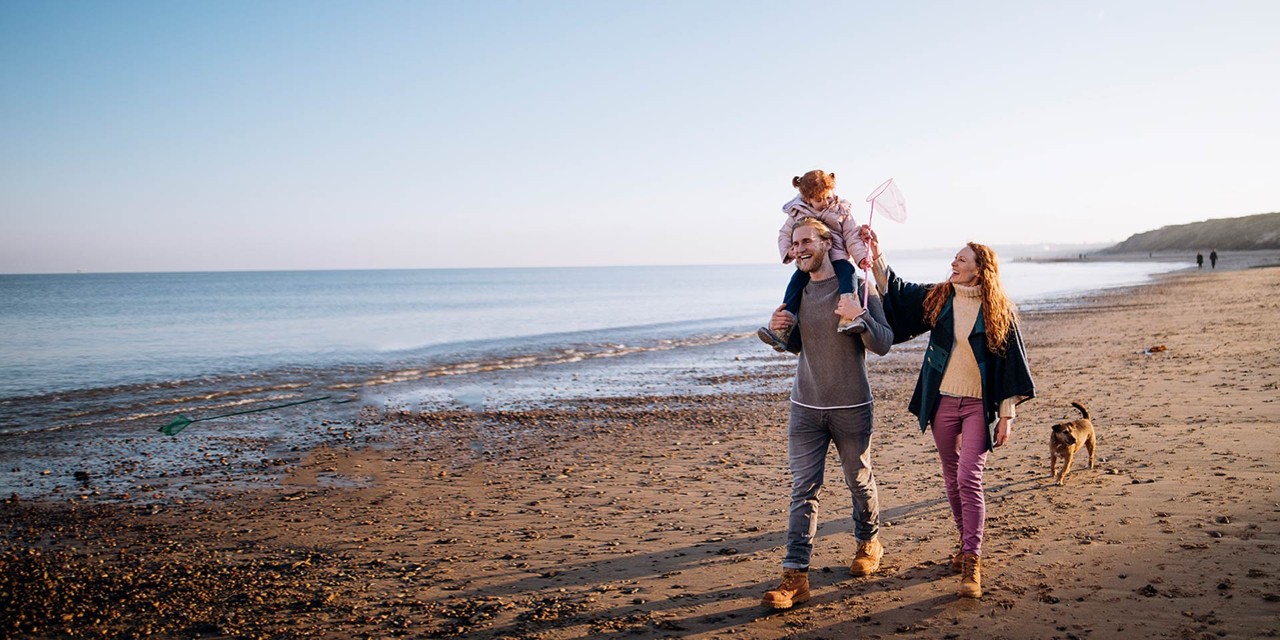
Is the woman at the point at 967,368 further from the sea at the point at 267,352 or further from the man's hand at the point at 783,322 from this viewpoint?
the sea at the point at 267,352

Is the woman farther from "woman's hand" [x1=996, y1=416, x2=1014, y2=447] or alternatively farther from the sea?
the sea

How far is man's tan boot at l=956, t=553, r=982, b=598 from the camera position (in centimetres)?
434

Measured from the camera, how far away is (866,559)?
4.75m

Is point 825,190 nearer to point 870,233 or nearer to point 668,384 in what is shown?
point 870,233

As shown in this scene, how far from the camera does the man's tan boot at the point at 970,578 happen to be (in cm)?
434

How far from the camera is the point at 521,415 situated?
39.7ft

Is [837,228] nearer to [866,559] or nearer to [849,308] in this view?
[849,308]

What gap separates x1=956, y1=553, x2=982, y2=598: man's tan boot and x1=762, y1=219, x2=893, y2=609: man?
75 centimetres

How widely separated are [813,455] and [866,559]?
2.87 feet

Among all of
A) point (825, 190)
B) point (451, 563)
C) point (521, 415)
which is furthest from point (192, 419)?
point (825, 190)

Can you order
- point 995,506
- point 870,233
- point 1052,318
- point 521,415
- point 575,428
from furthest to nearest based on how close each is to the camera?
point 1052,318
point 521,415
point 575,428
point 995,506
point 870,233

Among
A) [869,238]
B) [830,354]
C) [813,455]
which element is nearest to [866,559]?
Answer: [813,455]

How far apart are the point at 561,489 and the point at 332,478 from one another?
273cm

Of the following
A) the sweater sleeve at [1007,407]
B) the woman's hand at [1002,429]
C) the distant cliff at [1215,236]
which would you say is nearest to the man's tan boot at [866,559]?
the woman's hand at [1002,429]
